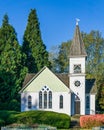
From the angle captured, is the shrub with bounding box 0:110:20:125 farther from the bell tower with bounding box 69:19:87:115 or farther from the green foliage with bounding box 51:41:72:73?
the green foliage with bounding box 51:41:72:73

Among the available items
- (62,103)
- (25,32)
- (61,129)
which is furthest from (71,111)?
(25,32)

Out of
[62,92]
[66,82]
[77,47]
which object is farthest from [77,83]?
[77,47]

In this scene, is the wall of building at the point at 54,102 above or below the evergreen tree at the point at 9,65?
below

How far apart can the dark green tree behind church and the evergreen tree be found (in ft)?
14.7

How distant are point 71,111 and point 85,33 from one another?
94.9 feet

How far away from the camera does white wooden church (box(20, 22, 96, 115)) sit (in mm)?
56625

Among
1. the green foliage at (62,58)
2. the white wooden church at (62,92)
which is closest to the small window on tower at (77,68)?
the white wooden church at (62,92)

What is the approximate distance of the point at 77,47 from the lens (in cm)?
5888

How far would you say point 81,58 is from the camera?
58344 mm

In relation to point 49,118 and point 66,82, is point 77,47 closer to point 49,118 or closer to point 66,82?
point 66,82

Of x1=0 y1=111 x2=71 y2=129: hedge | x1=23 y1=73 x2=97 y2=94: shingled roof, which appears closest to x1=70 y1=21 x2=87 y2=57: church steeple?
x1=23 y1=73 x2=97 y2=94: shingled roof

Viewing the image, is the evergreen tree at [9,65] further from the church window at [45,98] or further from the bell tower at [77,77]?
the bell tower at [77,77]

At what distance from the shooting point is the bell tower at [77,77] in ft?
187

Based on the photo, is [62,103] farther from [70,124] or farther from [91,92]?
[70,124]
